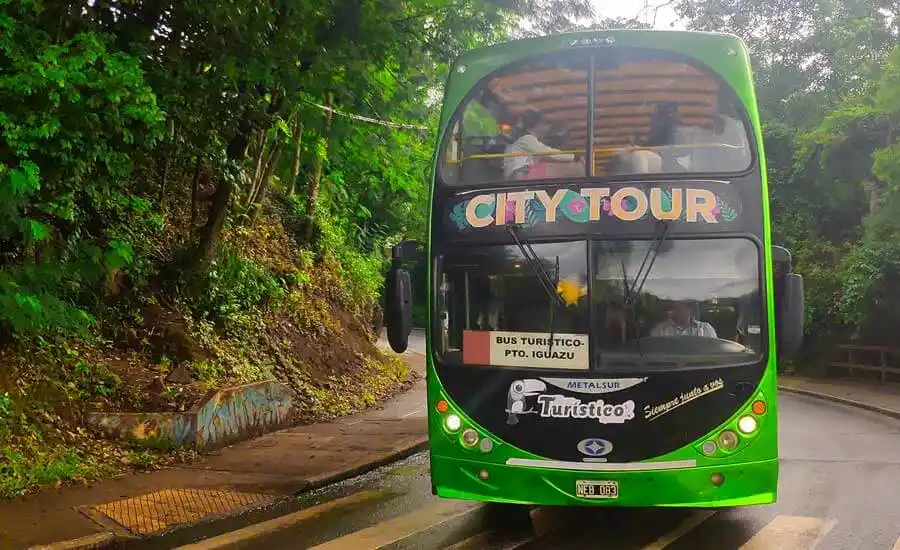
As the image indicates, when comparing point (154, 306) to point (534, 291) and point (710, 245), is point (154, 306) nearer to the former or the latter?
point (534, 291)

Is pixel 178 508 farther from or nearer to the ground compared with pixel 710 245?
nearer to the ground

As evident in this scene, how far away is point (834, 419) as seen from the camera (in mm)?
15664

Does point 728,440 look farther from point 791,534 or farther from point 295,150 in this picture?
point 295,150

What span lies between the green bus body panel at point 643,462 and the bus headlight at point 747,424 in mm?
41

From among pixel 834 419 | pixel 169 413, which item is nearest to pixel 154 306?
pixel 169 413

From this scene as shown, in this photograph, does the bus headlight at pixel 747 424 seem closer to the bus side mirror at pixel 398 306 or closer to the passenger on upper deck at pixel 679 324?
the passenger on upper deck at pixel 679 324

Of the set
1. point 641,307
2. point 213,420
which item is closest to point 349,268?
point 213,420

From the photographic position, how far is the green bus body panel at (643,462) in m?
5.86

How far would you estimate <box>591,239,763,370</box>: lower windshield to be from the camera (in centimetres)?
594

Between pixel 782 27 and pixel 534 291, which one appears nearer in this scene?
pixel 534 291

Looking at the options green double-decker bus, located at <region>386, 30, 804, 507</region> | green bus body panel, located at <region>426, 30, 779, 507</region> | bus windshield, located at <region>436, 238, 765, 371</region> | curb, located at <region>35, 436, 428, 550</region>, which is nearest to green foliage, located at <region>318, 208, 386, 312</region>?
curb, located at <region>35, 436, 428, 550</region>

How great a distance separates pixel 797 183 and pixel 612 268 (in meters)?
24.1

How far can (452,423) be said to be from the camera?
6.35m

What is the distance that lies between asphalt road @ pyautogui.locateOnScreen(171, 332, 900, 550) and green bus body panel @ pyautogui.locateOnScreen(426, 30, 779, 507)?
2.04 ft
